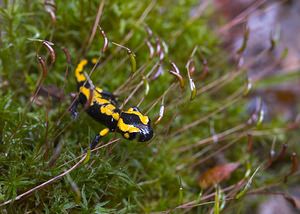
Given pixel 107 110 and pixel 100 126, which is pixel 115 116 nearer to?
pixel 107 110

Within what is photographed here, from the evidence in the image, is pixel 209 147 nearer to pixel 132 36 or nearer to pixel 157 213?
pixel 157 213

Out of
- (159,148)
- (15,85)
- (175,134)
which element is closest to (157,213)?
(159,148)

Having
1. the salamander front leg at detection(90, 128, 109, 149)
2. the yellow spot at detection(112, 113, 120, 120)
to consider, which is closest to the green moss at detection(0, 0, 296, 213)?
the salamander front leg at detection(90, 128, 109, 149)

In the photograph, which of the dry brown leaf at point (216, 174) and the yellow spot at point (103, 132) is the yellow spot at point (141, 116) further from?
the dry brown leaf at point (216, 174)

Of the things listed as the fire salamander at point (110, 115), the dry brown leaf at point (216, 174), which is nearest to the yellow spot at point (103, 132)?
the fire salamander at point (110, 115)

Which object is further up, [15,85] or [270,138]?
[15,85]

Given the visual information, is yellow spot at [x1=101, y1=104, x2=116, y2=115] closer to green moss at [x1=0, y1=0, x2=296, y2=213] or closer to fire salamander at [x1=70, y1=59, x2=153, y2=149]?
fire salamander at [x1=70, y1=59, x2=153, y2=149]
